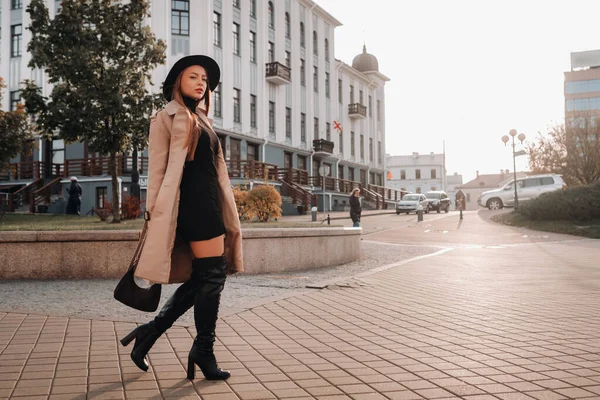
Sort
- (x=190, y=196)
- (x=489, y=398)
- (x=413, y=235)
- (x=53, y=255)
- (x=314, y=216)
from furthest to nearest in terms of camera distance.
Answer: (x=314, y=216) → (x=413, y=235) → (x=53, y=255) → (x=190, y=196) → (x=489, y=398)

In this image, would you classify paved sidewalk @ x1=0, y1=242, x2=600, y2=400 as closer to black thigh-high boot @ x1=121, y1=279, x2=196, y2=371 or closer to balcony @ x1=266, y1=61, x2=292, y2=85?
black thigh-high boot @ x1=121, y1=279, x2=196, y2=371

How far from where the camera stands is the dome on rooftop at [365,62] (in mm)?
55531

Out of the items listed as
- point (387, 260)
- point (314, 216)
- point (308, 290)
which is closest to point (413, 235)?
point (314, 216)

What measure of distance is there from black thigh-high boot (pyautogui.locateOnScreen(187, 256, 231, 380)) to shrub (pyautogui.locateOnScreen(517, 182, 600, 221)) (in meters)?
22.4

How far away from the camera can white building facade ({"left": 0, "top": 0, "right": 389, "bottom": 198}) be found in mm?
30016

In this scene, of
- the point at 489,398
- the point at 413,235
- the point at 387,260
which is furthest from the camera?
the point at 413,235

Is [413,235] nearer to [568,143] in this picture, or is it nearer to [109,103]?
[109,103]

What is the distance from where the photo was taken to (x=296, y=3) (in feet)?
130

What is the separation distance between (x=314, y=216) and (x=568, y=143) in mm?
26338

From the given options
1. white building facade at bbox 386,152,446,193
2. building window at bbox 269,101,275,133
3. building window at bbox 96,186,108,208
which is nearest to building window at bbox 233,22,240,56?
building window at bbox 269,101,275,133

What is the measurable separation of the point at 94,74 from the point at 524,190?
2564cm

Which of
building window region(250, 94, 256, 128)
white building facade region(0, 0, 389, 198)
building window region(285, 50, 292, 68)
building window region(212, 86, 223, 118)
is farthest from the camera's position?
building window region(285, 50, 292, 68)

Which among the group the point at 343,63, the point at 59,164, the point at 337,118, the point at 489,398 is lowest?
the point at 489,398

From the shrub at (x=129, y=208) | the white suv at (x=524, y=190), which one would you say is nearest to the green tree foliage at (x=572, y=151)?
the white suv at (x=524, y=190)
